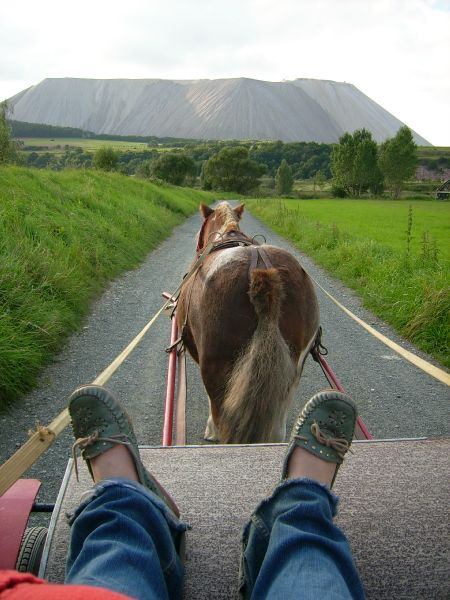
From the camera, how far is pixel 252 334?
2.56m

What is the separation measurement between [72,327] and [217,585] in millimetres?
4594

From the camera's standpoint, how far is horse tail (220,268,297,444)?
8.13ft

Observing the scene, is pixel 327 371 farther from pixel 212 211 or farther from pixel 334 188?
pixel 334 188

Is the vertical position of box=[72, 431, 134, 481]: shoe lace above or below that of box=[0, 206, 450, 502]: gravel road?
above

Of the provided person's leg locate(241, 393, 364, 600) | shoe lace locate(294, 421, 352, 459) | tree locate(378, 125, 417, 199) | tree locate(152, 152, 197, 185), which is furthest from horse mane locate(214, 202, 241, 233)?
tree locate(378, 125, 417, 199)

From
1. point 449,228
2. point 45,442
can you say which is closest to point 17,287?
point 45,442

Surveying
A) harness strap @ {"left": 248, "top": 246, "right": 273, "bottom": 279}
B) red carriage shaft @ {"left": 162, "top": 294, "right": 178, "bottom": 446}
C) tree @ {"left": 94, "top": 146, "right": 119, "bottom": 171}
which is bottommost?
red carriage shaft @ {"left": 162, "top": 294, "right": 178, "bottom": 446}

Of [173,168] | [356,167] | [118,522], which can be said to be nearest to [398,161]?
[356,167]

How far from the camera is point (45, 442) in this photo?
5.50ft

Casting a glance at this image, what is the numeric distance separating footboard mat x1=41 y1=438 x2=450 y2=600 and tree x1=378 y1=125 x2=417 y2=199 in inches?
2678

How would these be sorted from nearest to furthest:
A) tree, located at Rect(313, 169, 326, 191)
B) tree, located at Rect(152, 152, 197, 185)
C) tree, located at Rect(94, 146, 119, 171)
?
tree, located at Rect(94, 146, 119, 171) → tree, located at Rect(152, 152, 197, 185) → tree, located at Rect(313, 169, 326, 191)

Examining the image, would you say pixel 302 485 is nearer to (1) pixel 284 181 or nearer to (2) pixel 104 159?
(2) pixel 104 159

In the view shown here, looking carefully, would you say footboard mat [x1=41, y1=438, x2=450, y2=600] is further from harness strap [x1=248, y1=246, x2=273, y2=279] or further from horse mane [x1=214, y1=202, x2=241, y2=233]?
horse mane [x1=214, y1=202, x2=241, y2=233]

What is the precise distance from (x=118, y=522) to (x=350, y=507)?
0.96 m
